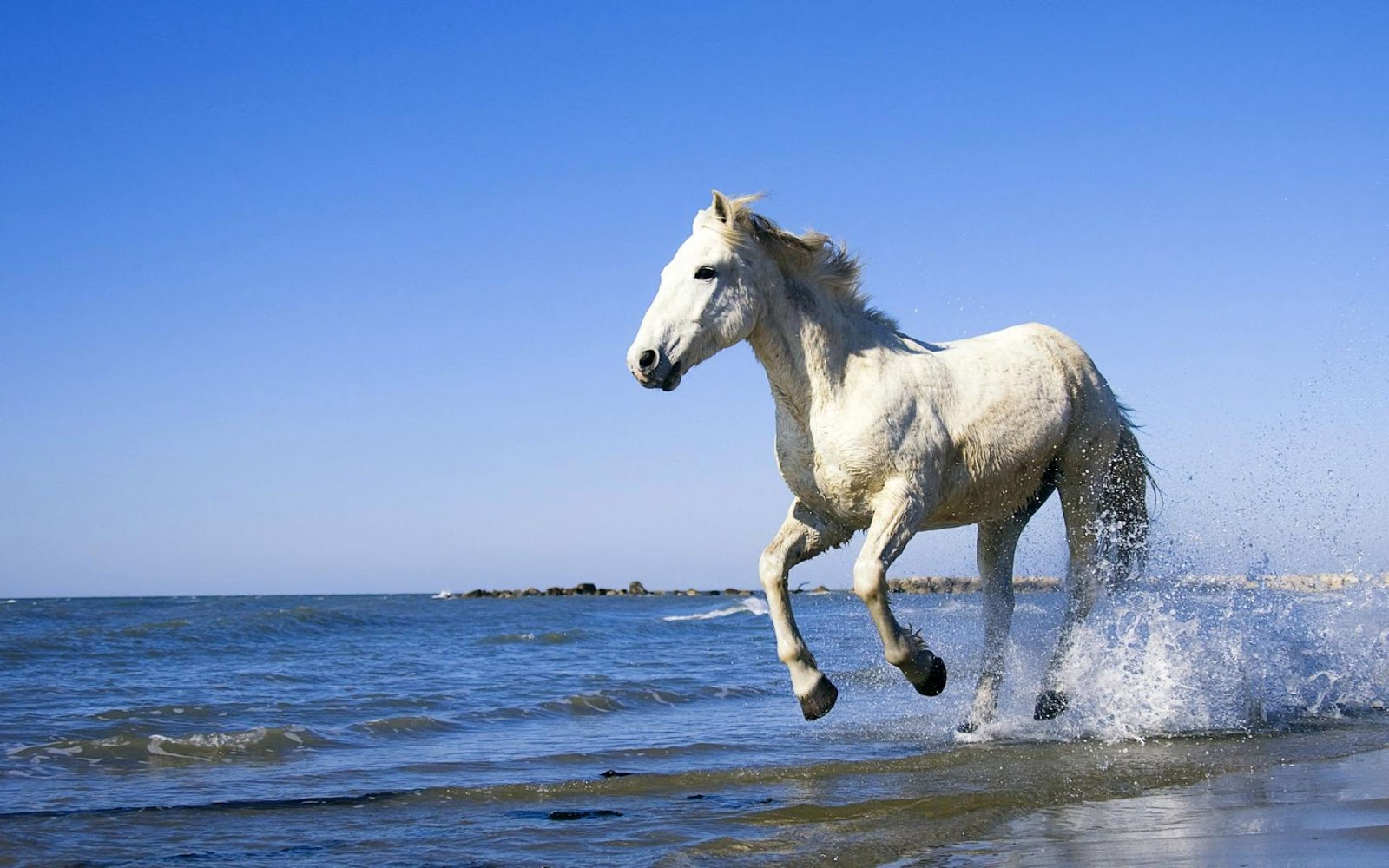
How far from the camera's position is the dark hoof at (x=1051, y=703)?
702cm

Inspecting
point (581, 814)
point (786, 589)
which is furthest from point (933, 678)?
point (581, 814)

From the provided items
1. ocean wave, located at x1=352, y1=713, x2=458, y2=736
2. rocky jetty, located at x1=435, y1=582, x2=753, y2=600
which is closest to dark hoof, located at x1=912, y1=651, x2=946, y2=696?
ocean wave, located at x1=352, y1=713, x2=458, y2=736

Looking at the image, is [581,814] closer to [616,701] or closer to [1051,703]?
[1051,703]

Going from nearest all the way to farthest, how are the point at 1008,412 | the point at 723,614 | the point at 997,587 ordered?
1. the point at 1008,412
2. the point at 997,587
3. the point at 723,614

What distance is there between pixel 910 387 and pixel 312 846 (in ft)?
11.3

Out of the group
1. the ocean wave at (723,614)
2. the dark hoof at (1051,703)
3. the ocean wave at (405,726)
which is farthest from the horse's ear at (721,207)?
the ocean wave at (723,614)

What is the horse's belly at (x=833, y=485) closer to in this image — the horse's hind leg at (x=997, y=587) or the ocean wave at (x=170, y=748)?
the horse's hind leg at (x=997, y=587)

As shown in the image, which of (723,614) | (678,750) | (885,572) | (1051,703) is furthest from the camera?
(723,614)

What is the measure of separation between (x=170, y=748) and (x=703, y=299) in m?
5.93

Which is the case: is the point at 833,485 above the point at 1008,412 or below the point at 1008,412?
below

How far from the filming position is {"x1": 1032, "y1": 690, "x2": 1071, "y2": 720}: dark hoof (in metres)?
7.02

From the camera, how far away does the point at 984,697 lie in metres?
7.24

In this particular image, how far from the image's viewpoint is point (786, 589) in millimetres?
5961

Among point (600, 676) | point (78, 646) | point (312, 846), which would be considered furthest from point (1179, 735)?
point (78, 646)
